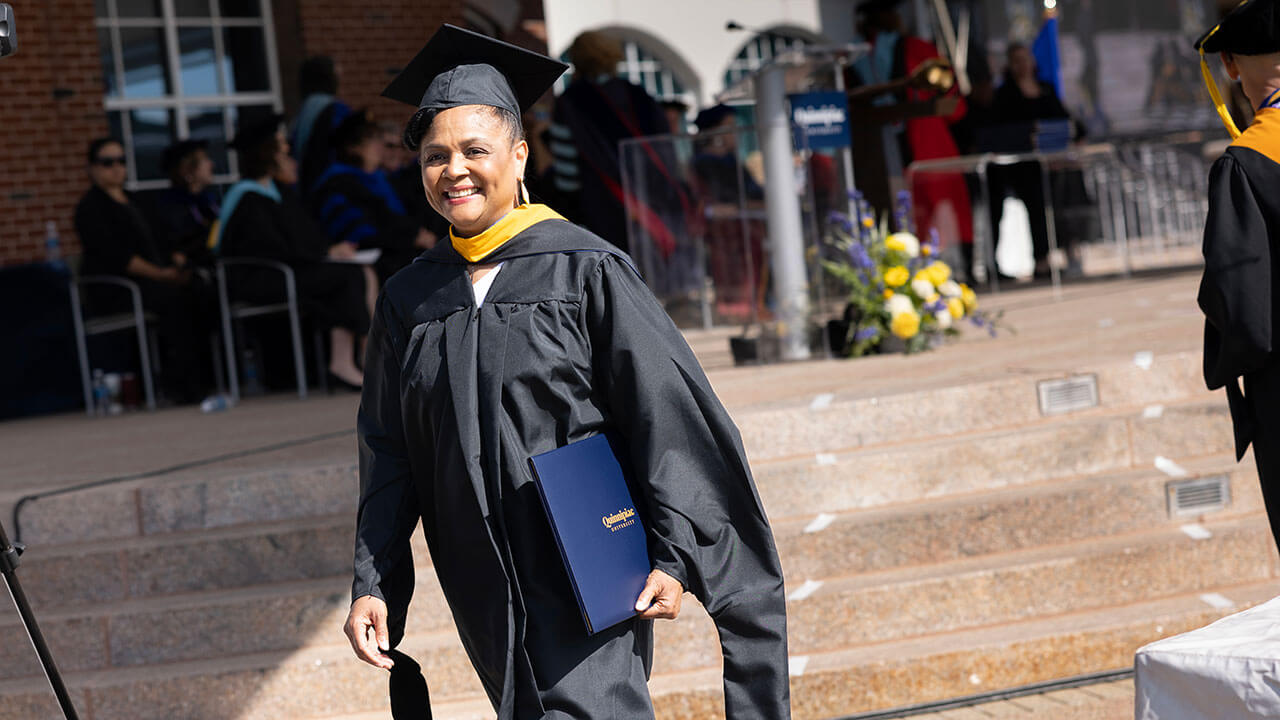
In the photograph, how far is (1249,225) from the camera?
9.47 feet

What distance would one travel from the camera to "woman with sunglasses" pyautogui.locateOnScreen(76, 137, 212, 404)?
321 inches

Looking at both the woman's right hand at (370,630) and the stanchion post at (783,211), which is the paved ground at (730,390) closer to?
the stanchion post at (783,211)

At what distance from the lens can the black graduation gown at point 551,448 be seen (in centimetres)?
235

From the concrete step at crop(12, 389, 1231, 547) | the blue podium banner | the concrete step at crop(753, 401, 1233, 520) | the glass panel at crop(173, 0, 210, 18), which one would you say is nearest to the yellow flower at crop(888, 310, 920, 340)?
the blue podium banner

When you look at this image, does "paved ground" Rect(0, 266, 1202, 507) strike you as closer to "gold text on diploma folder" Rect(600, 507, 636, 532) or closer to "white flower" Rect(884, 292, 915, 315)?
"white flower" Rect(884, 292, 915, 315)

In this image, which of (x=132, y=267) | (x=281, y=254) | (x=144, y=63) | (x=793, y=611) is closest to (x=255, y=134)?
(x=281, y=254)

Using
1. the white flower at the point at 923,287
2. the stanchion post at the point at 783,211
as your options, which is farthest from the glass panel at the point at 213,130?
the white flower at the point at 923,287

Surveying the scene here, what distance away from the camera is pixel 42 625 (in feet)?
14.3

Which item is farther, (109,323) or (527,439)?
(109,323)

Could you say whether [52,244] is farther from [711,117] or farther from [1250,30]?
[1250,30]

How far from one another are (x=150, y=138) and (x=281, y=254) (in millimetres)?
3049

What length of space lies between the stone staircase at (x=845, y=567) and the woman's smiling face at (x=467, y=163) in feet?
6.61

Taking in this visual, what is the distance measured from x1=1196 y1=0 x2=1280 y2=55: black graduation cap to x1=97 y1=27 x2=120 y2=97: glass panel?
894cm

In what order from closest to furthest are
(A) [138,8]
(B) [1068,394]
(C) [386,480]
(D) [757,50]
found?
(C) [386,480] → (B) [1068,394] → (A) [138,8] → (D) [757,50]
